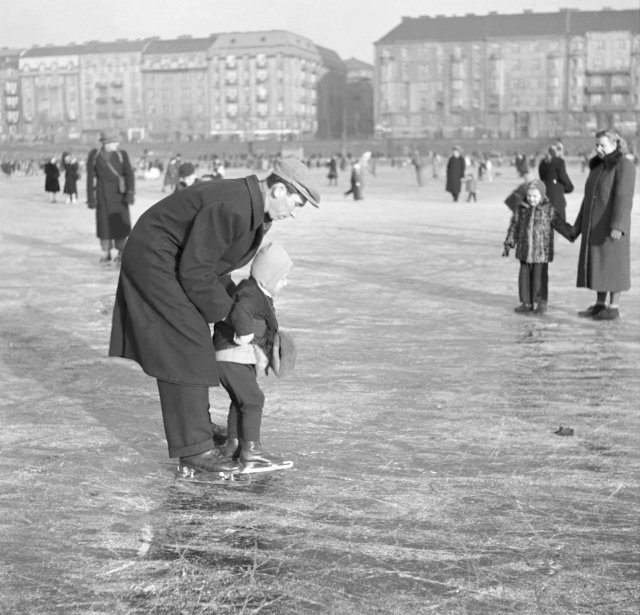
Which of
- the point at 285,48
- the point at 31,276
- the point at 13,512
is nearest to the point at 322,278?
A: the point at 31,276

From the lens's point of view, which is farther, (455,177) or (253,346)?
(455,177)

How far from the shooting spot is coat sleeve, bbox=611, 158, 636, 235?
7551 millimetres

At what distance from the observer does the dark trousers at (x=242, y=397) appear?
392 centimetres

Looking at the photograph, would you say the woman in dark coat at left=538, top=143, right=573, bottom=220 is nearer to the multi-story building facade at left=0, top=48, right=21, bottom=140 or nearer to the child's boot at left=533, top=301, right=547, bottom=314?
the child's boot at left=533, top=301, right=547, bottom=314

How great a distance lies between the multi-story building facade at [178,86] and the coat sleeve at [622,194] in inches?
3661

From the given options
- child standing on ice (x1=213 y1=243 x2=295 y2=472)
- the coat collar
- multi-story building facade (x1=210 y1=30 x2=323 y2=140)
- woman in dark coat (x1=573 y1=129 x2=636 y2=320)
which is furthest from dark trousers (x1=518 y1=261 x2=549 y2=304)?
multi-story building facade (x1=210 y1=30 x2=323 y2=140)

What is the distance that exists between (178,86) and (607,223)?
96.3 meters

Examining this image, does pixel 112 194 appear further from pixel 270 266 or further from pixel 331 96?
pixel 331 96

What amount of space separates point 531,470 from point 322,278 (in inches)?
247

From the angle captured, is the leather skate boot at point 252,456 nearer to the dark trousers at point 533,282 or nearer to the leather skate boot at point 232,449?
the leather skate boot at point 232,449

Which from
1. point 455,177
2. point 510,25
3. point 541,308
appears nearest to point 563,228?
point 541,308

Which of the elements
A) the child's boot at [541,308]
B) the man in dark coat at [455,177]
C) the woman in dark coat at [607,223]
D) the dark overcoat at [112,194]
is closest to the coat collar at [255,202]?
the woman in dark coat at [607,223]

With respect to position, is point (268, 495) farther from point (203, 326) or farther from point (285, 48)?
point (285, 48)

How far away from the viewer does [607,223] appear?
7.71 meters
